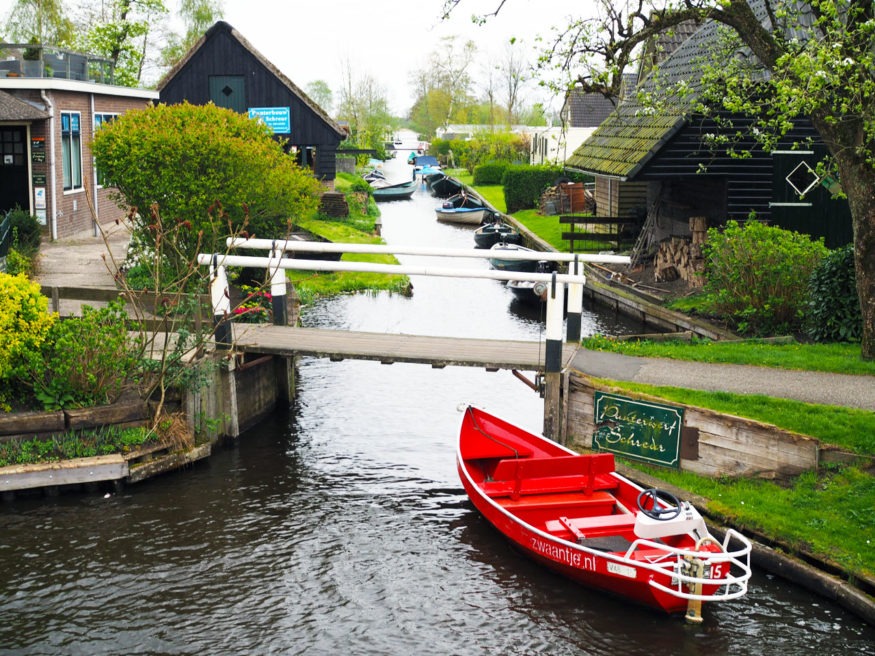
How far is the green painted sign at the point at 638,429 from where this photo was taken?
49.1 feet

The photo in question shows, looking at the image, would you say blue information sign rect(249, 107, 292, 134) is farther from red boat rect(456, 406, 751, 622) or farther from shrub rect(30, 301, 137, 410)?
red boat rect(456, 406, 751, 622)

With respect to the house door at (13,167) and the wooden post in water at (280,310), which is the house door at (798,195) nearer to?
the wooden post in water at (280,310)

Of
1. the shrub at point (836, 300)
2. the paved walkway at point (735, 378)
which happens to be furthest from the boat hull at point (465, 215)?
the paved walkway at point (735, 378)

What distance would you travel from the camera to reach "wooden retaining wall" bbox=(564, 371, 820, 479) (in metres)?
14.1

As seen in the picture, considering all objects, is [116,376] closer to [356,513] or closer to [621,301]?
[356,513]

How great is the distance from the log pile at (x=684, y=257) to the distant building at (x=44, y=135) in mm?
15192

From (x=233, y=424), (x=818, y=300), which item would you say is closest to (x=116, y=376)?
(x=233, y=424)

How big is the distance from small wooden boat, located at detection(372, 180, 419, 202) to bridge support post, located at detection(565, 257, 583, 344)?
157ft

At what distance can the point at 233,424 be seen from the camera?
698 inches

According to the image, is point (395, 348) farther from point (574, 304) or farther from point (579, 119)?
point (579, 119)

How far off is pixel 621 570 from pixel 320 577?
12.2 feet

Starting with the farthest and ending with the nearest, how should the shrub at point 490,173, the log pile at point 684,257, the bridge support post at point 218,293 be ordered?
1. the shrub at point 490,173
2. the log pile at point 684,257
3. the bridge support post at point 218,293

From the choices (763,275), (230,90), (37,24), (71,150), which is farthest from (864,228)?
(37,24)

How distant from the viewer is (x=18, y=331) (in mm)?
15609
